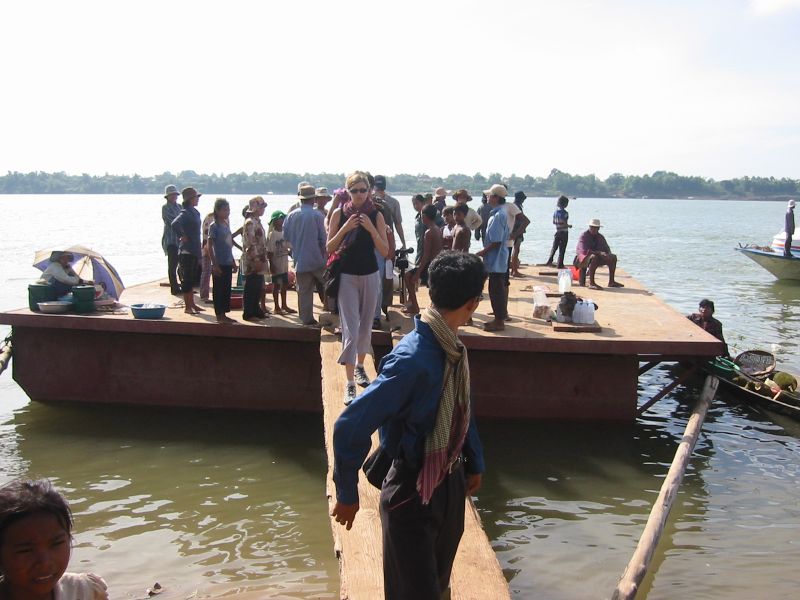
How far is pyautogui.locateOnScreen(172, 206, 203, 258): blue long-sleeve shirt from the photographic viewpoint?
9844 millimetres

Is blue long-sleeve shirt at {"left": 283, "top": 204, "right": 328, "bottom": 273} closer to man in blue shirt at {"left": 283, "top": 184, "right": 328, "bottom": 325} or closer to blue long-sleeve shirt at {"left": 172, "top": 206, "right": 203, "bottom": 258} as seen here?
man in blue shirt at {"left": 283, "top": 184, "right": 328, "bottom": 325}

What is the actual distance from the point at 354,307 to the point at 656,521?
2.82m

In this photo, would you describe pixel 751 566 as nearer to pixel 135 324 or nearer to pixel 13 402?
pixel 135 324

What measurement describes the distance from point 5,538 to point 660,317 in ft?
28.5

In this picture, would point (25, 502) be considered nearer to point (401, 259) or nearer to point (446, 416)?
point (446, 416)

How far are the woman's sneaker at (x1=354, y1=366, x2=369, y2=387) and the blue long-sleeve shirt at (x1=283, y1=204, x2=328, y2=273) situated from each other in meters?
2.08

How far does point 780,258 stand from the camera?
23.8 m

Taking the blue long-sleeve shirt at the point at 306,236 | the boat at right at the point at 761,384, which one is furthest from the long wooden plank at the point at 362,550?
the boat at right at the point at 761,384

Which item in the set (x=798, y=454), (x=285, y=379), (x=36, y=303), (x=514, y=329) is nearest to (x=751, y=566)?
(x=798, y=454)

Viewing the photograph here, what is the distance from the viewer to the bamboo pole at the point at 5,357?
8.98 m

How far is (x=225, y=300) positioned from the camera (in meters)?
8.98

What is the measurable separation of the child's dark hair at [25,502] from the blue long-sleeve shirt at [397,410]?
1.01 m

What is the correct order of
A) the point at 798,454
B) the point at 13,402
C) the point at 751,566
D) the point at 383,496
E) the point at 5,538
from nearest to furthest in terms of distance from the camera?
the point at 5,538 → the point at 383,496 → the point at 751,566 → the point at 798,454 → the point at 13,402

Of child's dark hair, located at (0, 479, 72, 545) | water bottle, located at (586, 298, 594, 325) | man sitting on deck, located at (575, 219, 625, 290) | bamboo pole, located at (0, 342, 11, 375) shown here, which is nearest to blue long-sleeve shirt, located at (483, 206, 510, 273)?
water bottle, located at (586, 298, 594, 325)
